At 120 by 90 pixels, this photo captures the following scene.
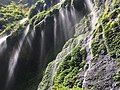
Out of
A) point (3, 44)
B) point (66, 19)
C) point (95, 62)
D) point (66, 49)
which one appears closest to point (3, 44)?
point (3, 44)

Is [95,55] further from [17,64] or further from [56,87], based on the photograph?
[17,64]

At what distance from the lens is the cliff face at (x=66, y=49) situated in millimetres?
23281

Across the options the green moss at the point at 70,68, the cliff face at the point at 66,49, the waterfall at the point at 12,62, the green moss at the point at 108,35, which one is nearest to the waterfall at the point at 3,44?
the cliff face at the point at 66,49

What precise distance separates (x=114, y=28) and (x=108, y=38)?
0.95m

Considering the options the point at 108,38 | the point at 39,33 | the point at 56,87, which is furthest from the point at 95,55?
the point at 39,33

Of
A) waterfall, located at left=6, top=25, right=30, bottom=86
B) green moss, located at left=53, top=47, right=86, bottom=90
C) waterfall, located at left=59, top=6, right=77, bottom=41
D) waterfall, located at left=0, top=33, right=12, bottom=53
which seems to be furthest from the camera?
waterfall, located at left=0, top=33, right=12, bottom=53

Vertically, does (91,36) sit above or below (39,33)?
below

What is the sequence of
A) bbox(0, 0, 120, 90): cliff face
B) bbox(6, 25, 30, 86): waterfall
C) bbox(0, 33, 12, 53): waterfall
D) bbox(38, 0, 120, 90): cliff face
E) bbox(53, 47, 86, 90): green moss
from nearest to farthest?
bbox(38, 0, 120, 90): cliff face → bbox(0, 0, 120, 90): cliff face → bbox(53, 47, 86, 90): green moss → bbox(6, 25, 30, 86): waterfall → bbox(0, 33, 12, 53): waterfall

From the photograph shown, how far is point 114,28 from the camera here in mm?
24797

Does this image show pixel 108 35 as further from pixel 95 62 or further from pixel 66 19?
pixel 66 19

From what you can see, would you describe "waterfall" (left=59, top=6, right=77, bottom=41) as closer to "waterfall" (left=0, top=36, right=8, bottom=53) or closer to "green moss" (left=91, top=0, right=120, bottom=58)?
"waterfall" (left=0, top=36, right=8, bottom=53)

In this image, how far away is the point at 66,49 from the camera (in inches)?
1270

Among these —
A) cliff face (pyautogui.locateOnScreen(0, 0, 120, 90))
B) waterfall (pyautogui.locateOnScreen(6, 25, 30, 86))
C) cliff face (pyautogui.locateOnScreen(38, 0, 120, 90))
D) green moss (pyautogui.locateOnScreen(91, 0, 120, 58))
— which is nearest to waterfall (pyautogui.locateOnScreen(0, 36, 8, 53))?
cliff face (pyautogui.locateOnScreen(0, 0, 120, 90))

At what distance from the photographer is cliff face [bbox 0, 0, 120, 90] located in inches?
917
